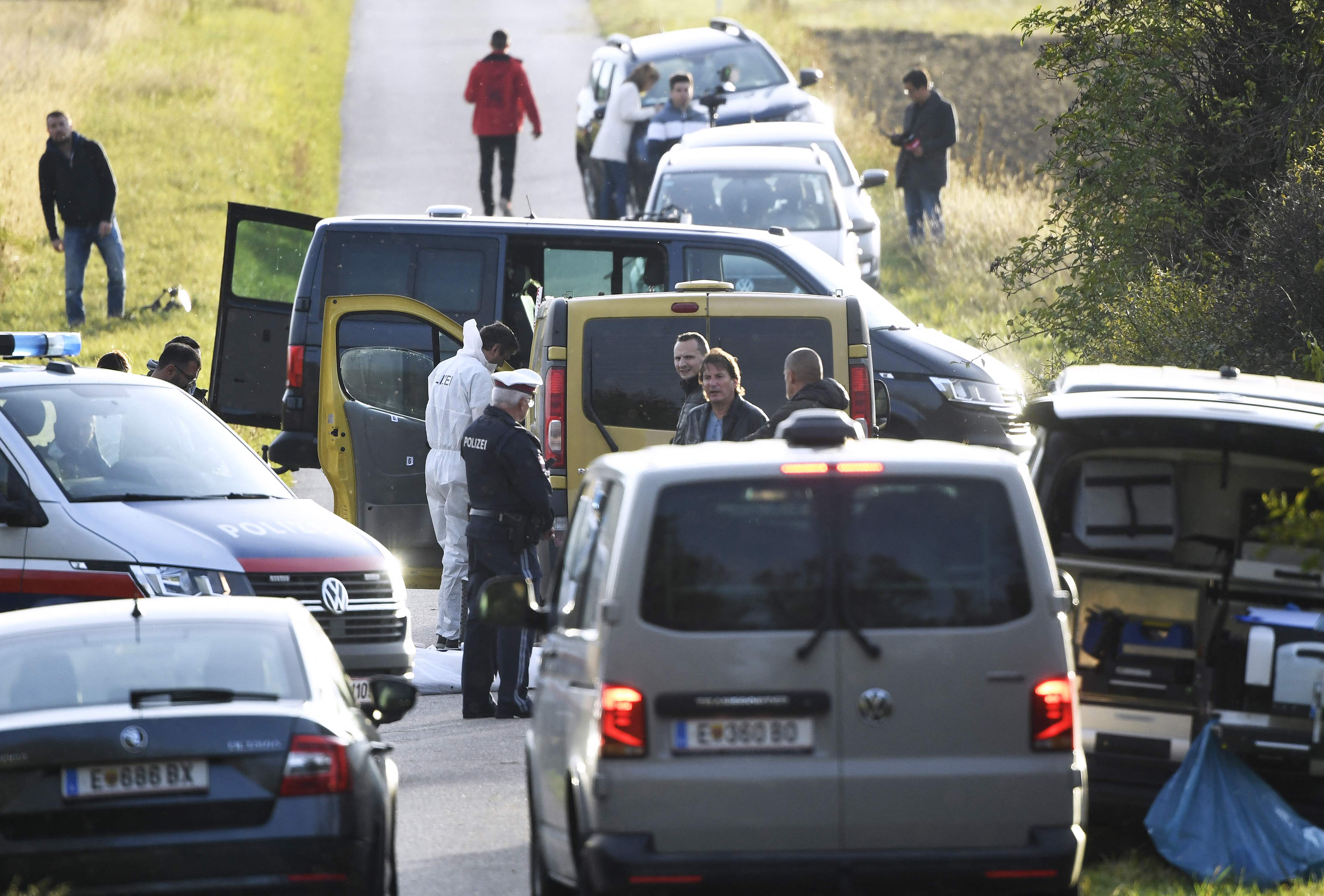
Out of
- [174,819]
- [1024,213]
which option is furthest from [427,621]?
[1024,213]

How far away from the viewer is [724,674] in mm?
5453

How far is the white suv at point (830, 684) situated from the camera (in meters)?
5.40

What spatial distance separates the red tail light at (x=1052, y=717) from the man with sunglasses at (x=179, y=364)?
27.9ft

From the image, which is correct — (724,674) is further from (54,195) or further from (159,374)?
(54,195)

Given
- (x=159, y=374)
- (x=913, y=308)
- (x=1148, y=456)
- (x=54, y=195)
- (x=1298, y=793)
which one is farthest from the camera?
(x=913, y=308)

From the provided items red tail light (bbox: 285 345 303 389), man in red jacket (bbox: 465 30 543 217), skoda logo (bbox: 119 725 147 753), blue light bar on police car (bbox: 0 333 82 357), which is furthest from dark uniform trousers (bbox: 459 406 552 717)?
man in red jacket (bbox: 465 30 543 217)

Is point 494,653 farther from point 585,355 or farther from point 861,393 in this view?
point 861,393

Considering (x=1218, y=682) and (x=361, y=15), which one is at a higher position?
(x=361, y=15)

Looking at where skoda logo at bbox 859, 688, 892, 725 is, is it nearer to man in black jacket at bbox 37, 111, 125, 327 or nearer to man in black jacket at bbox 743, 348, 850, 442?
man in black jacket at bbox 743, 348, 850, 442

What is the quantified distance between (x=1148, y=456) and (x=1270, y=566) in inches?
23.8

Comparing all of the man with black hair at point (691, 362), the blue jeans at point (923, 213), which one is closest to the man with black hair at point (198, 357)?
the man with black hair at point (691, 362)

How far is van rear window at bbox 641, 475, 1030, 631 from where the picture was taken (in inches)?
217

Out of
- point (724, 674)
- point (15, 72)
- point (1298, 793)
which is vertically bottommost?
point (1298, 793)

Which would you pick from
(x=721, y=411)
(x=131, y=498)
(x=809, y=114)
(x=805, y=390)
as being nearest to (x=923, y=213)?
(x=809, y=114)
